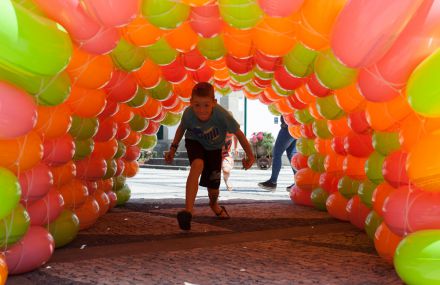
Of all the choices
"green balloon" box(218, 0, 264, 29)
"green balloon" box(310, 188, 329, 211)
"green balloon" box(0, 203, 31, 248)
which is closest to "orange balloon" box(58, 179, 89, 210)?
"green balloon" box(0, 203, 31, 248)

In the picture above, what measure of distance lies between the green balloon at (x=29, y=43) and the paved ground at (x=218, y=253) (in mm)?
993

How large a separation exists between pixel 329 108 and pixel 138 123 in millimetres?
1912

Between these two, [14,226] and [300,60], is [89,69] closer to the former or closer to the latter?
[14,226]

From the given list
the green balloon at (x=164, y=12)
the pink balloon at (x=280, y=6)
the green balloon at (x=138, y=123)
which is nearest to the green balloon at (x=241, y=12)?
the pink balloon at (x=280, y=6)

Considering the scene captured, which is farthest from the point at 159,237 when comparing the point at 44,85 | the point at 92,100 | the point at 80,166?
the point at 44,85

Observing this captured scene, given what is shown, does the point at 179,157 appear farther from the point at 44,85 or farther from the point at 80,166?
the point at 44,85

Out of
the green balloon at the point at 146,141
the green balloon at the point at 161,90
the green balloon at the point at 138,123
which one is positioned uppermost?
the green balloon at the point at 161,90

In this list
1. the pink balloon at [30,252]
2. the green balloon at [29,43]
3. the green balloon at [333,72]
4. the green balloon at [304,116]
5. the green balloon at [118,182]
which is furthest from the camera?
the green balloon at [118,182]

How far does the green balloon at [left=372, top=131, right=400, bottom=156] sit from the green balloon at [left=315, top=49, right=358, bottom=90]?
0.37 m

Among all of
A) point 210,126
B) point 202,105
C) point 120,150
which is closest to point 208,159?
point 210,126

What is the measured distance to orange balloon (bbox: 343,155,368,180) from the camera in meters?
3.80

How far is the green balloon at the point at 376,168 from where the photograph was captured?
297 centimetres

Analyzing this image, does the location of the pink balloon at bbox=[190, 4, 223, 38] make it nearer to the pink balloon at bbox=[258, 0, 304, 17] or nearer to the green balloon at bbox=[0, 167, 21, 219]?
the pink balloon at bbox=[258, 0, 304, 17]

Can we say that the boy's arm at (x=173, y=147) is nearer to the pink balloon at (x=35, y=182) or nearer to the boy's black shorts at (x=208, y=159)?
the boy's black shorts at (x=208, y=159)
